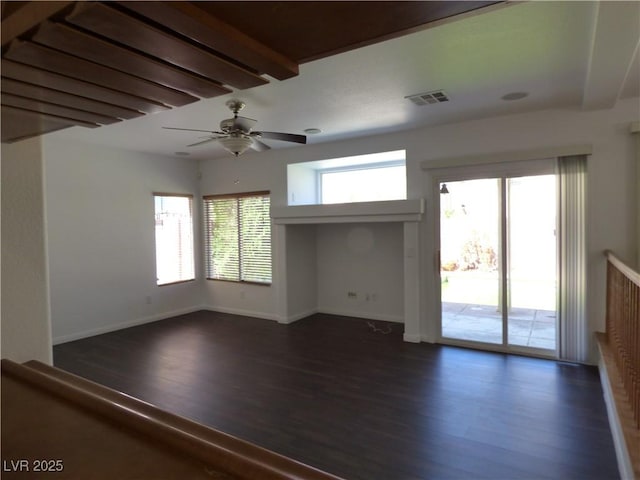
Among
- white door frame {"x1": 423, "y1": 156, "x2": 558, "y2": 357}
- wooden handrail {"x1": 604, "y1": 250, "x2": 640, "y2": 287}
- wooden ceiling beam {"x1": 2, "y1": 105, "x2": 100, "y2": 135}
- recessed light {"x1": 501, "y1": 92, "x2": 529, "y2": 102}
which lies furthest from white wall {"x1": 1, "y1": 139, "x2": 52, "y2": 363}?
white door frame {"x1": 423, "y1": 156, "x2": 558, "y2": 357}

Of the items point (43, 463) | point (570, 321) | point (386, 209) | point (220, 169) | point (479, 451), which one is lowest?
point (479, 451)

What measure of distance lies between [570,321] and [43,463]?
4.96m

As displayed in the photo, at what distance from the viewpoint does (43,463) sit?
730mm

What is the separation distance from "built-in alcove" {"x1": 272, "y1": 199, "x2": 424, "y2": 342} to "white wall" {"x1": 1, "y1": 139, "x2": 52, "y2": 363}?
4429mm

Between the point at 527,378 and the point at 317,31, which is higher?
the point at 317,31

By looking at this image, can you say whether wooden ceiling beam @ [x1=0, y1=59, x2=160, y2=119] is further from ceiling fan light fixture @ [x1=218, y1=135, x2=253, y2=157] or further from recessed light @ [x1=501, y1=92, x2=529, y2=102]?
recessed light @ [x1=501, y1=92, x2=529, y2=102]

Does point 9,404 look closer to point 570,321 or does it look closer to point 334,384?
point 334,384

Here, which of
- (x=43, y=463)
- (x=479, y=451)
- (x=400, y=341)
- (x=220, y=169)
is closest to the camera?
(x=43, y=463)

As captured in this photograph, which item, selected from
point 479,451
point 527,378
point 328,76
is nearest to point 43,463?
point 479,451

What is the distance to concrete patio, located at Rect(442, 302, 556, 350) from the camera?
181 inches

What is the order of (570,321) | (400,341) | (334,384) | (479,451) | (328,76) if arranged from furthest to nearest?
(400,341), (570,321), (334,384), (328,76), (479,451)

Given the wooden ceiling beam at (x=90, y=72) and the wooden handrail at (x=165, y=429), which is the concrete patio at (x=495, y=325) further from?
the wooden ceiling beam at (x=90, y=72)

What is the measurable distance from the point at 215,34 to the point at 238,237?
660cm

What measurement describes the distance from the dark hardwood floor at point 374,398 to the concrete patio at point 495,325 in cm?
25
